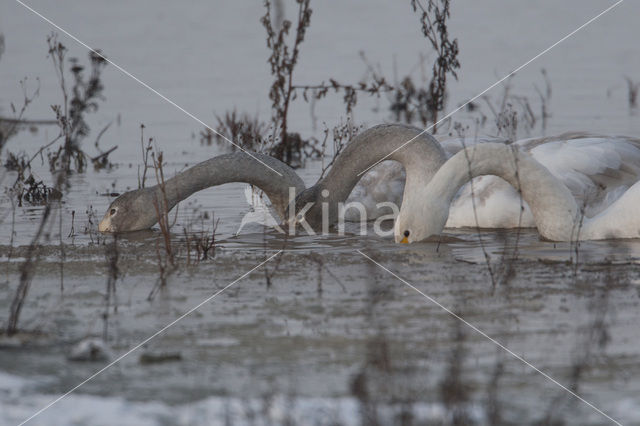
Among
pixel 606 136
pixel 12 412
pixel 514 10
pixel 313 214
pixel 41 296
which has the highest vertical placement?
pixel 514 10

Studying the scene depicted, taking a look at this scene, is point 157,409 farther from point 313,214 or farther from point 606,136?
point 606,136

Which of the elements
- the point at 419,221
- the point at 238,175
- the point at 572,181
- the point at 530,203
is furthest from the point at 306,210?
the point at 572,181

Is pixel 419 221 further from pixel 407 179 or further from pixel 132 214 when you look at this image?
pixel 132 214

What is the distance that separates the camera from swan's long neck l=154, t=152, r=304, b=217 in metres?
8.62

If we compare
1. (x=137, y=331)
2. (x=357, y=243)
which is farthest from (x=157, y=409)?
(x=357, y=243)

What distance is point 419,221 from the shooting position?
720cm

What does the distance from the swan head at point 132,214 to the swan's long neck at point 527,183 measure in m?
2.34

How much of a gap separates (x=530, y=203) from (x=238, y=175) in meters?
A: 2.51

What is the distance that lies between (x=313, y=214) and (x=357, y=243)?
0.95m

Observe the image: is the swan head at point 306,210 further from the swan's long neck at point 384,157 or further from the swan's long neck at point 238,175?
the swan's long neck at point 238,175

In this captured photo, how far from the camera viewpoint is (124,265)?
6672 mm

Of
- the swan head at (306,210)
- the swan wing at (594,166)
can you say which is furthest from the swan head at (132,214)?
the swan wing at (594,166)

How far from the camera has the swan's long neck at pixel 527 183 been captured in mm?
7273

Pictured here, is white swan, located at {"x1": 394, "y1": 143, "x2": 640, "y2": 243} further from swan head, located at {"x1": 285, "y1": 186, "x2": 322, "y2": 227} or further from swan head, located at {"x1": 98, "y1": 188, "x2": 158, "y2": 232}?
swan head, located at {"x1": 98, "y1": 188, "x2": 158, "y2": 232}
